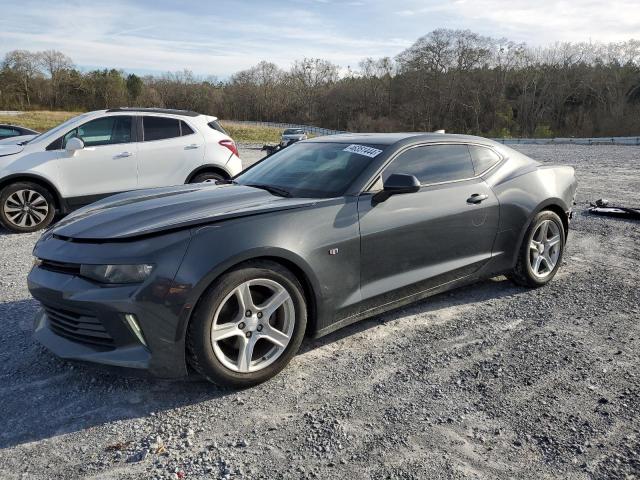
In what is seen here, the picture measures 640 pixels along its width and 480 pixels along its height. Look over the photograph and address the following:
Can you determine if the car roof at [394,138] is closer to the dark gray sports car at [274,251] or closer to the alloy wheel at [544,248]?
the dark gray sports car at [274,251]

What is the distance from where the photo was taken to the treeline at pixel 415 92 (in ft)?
174

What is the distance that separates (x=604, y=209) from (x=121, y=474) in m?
8.24

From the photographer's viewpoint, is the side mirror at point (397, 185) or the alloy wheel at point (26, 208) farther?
the alloy wheel at point (26, 208)

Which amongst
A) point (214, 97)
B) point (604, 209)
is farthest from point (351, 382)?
point (214, 97)

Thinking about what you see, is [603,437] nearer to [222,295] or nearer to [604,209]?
[222,295]

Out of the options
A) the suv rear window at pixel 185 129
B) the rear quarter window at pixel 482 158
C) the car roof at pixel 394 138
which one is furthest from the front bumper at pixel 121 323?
the suv rear window at pixel 185 129

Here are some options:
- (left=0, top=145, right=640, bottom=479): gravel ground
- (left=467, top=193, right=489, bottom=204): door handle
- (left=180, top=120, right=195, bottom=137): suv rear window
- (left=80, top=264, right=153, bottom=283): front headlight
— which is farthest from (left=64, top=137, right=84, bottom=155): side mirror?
(left=467, top=193, right=489, bottom=204): door handle

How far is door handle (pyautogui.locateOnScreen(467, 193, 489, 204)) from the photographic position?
4.17 m

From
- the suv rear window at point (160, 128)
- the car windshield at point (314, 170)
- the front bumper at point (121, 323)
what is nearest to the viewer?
the front bumper at point (121, 323)

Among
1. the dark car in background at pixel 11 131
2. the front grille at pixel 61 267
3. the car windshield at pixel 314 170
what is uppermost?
the dark car in background at pixel 11 131

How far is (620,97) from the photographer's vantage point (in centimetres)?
4888

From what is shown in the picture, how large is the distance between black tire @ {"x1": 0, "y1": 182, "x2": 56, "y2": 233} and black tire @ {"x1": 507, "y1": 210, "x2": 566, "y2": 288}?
6522 millimetres

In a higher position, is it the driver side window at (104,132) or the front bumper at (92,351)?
the driver side window at (104,132)

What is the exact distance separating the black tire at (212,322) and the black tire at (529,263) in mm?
2519
